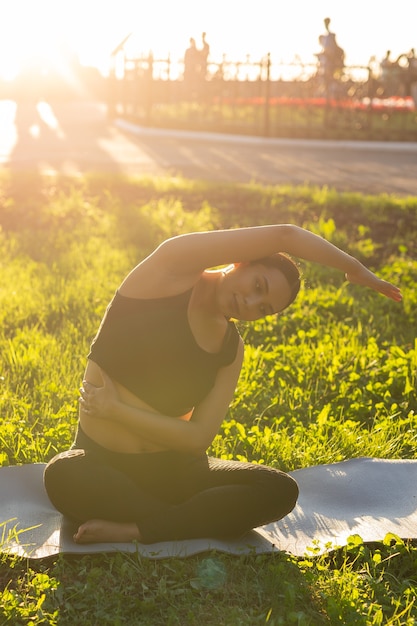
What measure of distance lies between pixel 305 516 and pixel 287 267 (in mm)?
1202

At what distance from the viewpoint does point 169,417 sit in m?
3.29

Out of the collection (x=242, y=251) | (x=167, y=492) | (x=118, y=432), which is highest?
(x=242, y=251)

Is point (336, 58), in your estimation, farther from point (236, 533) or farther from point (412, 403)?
point (236, 533)

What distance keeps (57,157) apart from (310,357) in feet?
34.8

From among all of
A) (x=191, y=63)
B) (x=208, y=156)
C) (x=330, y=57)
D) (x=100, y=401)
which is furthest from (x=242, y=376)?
(x=191, y=63)

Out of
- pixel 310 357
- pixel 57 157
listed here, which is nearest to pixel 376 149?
pixel 57 157

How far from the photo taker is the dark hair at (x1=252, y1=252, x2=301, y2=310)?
3.16 metres

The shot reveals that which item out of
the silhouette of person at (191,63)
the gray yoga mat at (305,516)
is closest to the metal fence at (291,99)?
the silhouette of person at (191,63)

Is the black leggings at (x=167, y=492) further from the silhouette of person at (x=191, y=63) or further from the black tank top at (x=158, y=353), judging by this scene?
the silhouette of person at (x=191, y=63)

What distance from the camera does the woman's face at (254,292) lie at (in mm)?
3090

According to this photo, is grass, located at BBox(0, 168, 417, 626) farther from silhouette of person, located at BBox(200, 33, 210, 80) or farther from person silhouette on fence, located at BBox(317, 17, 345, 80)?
silhouette of person, located at BBox(200, 33, 210, 80)

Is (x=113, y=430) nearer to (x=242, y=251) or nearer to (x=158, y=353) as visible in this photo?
(x=158, y=353)

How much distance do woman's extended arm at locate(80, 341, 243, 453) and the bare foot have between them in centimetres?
36

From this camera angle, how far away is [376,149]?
18156 mm
